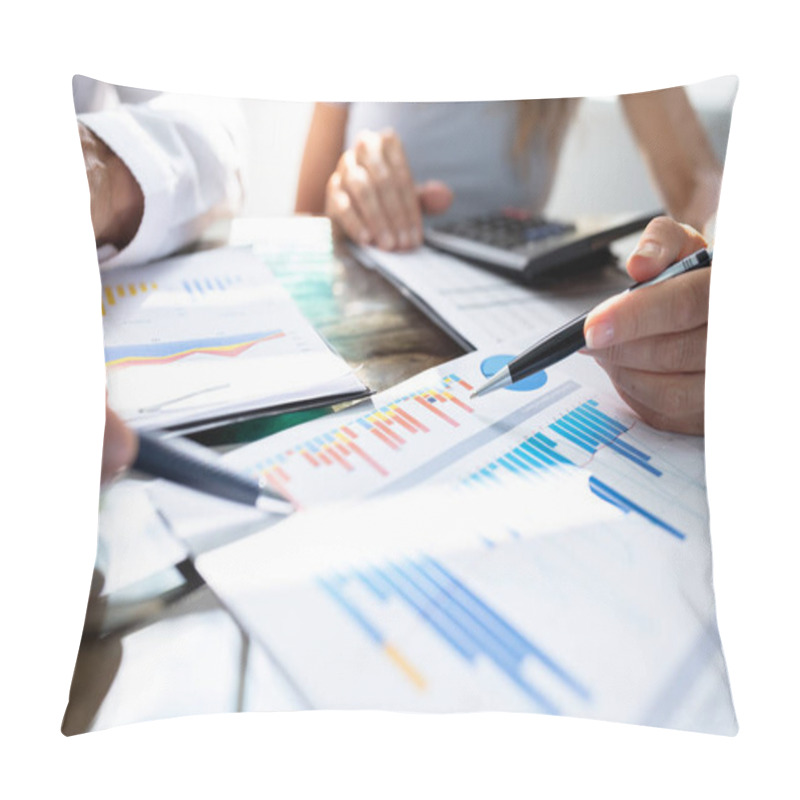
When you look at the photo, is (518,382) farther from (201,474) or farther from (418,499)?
(201,474)

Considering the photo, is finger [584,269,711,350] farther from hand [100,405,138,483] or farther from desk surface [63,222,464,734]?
hand [100,405,138,483]

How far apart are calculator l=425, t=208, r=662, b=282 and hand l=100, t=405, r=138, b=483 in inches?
11.4

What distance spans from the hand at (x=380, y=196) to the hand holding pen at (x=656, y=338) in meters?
0.16

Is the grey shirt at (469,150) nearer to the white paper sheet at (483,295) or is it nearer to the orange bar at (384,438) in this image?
the white paper sheet at (483,295)

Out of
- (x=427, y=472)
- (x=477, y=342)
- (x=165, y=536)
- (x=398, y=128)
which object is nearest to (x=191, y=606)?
(x=165, y=536)

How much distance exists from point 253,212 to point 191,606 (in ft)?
1.00

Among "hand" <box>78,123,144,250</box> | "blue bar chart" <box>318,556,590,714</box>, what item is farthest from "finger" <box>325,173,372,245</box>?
"blue bar chart" <box>318,556,590,714</box>

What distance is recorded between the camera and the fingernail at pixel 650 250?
52 cm

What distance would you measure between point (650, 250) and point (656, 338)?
65 mm

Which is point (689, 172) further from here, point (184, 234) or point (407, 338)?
point (184, 234)

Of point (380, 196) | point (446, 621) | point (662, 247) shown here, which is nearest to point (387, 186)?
point (380, 196)

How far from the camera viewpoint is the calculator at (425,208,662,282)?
0.57m

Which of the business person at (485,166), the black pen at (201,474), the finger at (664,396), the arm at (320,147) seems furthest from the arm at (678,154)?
the black pen at (201,474)

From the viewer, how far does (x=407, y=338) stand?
0.54 meters
